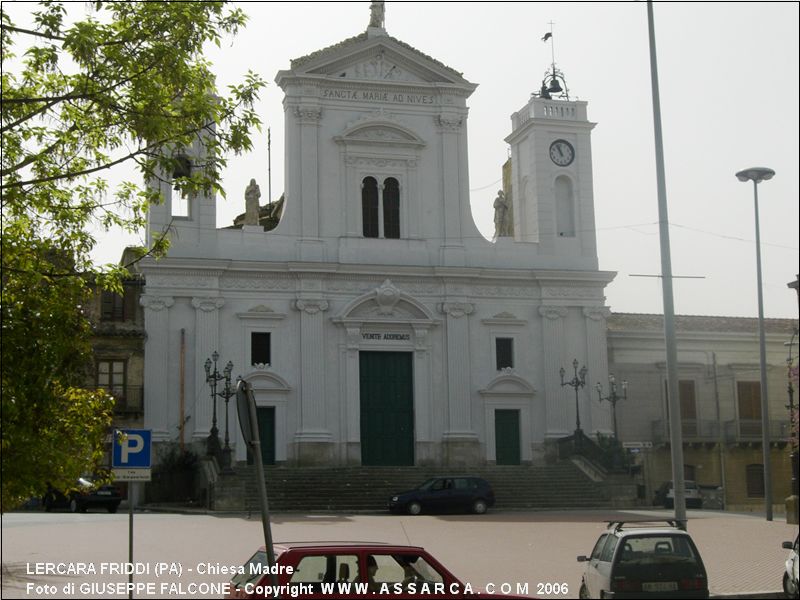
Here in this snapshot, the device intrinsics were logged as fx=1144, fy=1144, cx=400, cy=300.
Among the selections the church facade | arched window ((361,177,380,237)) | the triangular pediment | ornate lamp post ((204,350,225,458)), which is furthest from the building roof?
ornate lamp post ((204,350,225,458))

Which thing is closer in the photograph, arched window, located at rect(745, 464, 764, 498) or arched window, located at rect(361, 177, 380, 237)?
arched window, located at rect(361, 177, 380, 237)

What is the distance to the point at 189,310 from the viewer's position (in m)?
42.6

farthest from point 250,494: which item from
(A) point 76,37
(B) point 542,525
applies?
(A) point 76,37

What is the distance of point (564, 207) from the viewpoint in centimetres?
4828

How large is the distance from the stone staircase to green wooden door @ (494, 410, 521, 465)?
229 centimetres

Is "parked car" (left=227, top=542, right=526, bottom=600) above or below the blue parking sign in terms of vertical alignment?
below

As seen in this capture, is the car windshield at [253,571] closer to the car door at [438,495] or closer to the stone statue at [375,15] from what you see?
the car door at [438,495]

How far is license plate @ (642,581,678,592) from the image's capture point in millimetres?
15031

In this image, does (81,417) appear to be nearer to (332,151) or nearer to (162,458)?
(162,458)

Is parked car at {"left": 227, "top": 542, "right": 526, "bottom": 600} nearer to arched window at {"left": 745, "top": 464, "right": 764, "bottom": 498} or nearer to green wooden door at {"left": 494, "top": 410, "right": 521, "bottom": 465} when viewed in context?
green wooden door at {"left": 494, "top": 410, "right": 521, "bottom": 465}

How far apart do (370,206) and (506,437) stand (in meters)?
10.7

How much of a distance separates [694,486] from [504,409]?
314 inches

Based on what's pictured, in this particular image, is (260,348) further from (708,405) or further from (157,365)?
(708,405)

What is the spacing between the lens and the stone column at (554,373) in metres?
45.3
